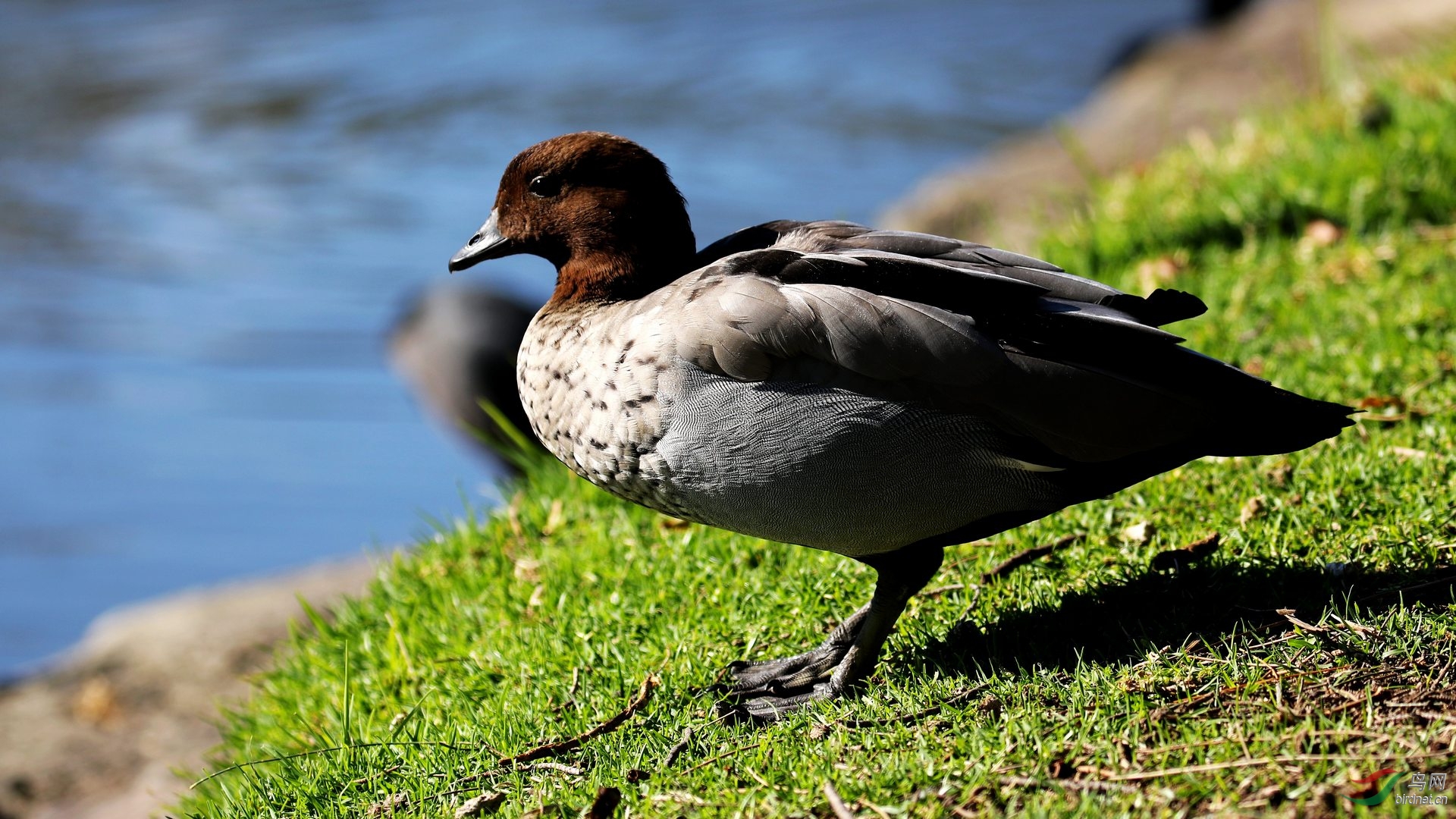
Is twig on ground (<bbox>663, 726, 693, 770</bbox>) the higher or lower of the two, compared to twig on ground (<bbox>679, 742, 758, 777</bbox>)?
higher

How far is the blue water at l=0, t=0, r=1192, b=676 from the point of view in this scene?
7.90 meters

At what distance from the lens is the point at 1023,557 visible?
11.5ft

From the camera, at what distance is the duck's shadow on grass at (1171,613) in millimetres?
2926

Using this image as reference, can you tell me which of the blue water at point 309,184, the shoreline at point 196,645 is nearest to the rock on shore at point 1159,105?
the shoreline at point 196,645

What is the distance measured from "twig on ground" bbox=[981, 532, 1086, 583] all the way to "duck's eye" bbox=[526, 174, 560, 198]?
1.48 meters

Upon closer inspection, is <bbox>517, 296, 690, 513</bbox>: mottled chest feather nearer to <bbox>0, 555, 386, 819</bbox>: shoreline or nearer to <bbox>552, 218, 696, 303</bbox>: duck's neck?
<bbox>552, 218, 696, 303</bbox>: duck's neck

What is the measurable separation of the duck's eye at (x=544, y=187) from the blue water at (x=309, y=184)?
5.25ft

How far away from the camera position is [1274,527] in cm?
342

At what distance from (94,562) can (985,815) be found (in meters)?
6.56

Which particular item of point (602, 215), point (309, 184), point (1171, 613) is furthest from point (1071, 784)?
point (309, 184)

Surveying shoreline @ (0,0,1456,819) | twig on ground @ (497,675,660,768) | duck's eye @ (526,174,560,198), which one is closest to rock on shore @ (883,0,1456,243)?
shoreline @ (0,0,1456,819)

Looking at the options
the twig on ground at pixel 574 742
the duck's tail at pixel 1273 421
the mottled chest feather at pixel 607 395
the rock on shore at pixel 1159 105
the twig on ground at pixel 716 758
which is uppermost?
the mottled chest feather at pixel 607 395

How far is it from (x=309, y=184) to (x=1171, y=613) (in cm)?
1082

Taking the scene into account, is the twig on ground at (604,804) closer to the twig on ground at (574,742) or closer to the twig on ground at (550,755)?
the twig on ground at (550,755)
